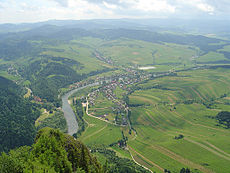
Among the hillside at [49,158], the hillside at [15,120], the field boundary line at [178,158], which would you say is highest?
the hillside at [49,158]

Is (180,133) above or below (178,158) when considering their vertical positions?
above

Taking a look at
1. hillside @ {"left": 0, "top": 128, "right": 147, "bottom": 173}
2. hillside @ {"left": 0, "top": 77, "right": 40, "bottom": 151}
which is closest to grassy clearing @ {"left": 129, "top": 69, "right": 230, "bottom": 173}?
hillside @ {"left": 0, "top": 128, "right": 147, "bottom": 173}

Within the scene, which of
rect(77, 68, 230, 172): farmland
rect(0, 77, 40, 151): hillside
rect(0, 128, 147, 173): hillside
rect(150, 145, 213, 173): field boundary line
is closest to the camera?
rect(0, 128, 147, 173): hillside

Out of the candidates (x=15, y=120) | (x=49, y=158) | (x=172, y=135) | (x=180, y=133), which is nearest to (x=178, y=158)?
(x=172, y=135)

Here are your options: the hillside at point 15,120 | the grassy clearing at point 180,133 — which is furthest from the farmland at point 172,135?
the hillside at point 15,120

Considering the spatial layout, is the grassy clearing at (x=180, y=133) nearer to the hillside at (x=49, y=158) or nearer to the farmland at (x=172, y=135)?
the farmland at (x=172, y=135)

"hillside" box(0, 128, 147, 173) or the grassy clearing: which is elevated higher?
"hillside" box(0, 128, 147, 173)

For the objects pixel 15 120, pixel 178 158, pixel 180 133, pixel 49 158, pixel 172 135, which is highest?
pixel 49 158

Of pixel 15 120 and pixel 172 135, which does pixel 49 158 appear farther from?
pixel 15 120

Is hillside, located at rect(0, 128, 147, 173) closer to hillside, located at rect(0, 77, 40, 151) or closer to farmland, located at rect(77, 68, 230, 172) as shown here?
farmland, located at rect(77, 68, 230, 172)

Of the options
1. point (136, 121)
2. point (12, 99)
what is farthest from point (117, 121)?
point (12, 99)

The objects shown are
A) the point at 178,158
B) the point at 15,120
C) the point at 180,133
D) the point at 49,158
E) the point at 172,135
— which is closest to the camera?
the point at 49,158
